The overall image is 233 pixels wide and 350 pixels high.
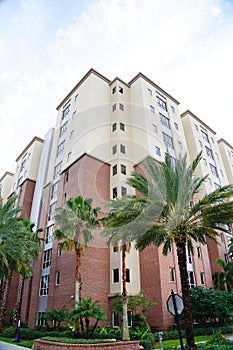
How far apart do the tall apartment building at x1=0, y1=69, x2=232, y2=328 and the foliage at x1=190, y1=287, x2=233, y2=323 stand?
7.68 ft

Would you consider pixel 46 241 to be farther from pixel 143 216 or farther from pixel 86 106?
pixel 143 216

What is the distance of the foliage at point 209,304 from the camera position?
23891 mm

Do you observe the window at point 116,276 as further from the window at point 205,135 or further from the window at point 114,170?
the window at point 205,135

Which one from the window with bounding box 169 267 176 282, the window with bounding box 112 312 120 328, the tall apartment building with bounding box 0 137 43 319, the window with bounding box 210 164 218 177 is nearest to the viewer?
the window with bounding box 112 312 120 328

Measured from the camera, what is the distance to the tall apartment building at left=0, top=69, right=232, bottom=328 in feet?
86.8

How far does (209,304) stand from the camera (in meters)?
23.9

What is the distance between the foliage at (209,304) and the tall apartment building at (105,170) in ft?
7.68

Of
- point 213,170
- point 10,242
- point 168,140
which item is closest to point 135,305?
point 10,242

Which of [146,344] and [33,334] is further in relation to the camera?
[33,334]

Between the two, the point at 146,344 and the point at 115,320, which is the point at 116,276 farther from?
the point at 146,344

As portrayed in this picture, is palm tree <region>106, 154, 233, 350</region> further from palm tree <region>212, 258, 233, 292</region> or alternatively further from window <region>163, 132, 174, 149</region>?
window <region>163, 132, 174, 149</region>

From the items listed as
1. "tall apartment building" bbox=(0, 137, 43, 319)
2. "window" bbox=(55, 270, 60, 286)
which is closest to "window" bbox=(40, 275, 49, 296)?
"window" bbox=(55, 270, 60, 286)

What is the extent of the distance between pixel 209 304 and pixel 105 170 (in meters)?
17.6

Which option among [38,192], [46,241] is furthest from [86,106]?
[46,241]
